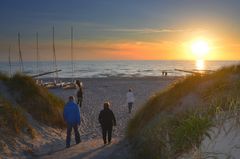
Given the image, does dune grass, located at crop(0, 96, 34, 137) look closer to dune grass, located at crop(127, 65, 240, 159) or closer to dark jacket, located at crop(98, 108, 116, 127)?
dark jacket, located at crop(98, 108, 116, 127)

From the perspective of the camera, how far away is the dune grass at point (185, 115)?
5.98m

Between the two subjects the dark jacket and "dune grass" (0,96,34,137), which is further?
"dune grass" (0,96,34,137)

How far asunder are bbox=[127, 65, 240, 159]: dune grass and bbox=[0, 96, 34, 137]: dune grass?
158 inches

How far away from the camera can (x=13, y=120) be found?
1387 centimetres

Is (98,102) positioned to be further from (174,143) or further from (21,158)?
(174,143)

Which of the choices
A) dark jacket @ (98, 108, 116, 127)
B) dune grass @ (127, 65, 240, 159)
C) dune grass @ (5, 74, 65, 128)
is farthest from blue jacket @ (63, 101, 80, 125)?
dune grass @ (5, 74, 65, 128)

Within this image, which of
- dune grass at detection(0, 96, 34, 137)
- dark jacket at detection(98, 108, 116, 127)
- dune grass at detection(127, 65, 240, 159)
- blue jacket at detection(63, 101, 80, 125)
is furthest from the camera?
dune grass at detection(0, 96, 34, 137)

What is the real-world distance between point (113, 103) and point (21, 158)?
16.1 m

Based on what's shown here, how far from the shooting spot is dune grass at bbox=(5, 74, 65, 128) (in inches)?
666

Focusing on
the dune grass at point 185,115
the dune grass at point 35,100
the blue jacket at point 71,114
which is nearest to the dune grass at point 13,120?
the blue jacket at point 71,114

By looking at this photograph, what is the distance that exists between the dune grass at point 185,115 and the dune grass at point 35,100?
5.15 metres

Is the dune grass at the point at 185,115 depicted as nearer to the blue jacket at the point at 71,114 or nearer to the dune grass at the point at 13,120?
the blue jacket at the point at 71,114

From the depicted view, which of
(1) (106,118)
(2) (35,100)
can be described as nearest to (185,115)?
(1) (106,118)

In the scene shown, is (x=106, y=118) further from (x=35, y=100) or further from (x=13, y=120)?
(x=35, y=100)
